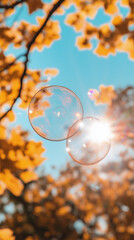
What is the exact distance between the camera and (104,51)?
7.44 feet

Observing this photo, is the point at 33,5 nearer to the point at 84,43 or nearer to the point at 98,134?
the point at 84,43

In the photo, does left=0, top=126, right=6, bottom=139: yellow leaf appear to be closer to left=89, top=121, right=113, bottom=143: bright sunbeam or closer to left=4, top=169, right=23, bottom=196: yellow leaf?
left=4, top=169, right=23, bottom=196: yellow leaf

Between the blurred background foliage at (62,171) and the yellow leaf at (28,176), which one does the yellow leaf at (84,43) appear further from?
the yellow leaf at (28,176)

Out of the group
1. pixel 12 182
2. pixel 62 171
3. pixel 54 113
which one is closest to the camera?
pixel 12 182

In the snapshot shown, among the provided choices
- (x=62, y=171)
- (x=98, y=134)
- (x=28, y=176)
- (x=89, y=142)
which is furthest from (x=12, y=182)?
(x=62, y=171)

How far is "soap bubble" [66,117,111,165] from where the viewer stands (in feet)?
6.95

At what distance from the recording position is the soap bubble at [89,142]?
2117 mm

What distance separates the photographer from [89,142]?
225 centimetres

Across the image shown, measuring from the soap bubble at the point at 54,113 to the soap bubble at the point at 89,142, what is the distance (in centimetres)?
16

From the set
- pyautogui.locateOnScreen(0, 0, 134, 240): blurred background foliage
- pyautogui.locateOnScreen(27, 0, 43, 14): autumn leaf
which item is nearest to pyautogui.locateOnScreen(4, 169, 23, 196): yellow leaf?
pyautogui.locateOnScreen(0, 0, 134, 240): blurred background foliage

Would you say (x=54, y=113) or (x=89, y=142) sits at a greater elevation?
(x=54, y=113)

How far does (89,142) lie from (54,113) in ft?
1.95

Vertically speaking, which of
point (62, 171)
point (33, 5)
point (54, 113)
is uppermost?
point (33, 5)

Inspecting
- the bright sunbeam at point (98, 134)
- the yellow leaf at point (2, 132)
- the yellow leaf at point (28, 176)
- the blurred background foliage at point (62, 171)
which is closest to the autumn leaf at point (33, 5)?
the blurred background foliage at point (62, 171)
